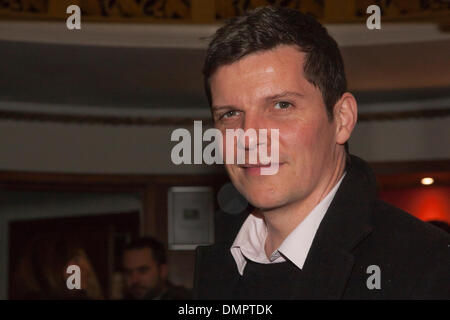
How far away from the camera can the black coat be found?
29.0 inches

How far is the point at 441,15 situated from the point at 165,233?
1.99m

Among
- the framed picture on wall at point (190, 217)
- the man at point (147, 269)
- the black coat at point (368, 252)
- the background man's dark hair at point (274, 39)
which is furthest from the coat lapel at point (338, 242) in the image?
the framed picture on wall at point (190, 217)

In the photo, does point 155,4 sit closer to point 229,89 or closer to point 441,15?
point 441,15

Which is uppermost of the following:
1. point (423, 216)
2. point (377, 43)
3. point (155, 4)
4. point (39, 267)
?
point (155, 4)

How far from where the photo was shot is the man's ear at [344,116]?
0.86 metres

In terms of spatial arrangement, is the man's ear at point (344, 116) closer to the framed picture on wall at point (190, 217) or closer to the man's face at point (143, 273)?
the man's face at point (143, 273)

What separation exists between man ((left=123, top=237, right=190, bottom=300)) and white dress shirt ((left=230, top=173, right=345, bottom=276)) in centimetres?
176

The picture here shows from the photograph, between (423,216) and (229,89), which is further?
(423,216)

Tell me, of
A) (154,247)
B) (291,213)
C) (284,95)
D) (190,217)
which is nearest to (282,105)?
(284,95)

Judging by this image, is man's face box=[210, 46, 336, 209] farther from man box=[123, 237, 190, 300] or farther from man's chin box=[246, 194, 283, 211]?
man box=[123, 237, 190, 300]

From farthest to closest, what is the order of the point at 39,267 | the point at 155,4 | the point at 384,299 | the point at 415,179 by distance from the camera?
the point at 39,267 < the point at 415,179 < the point at 155,4 < the point at 384,299

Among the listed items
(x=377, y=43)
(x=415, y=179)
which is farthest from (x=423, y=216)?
(x=377, y=43)

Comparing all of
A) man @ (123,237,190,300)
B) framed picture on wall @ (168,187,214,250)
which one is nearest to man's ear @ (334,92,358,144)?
man @ (123,237,190,300)
